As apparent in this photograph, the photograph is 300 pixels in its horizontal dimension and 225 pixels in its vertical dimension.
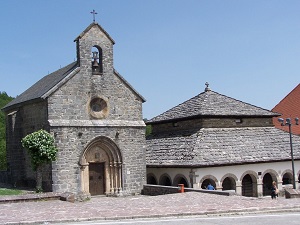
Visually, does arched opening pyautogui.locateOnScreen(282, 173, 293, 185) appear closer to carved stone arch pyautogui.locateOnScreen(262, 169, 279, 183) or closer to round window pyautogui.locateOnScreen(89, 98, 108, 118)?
carved stone arch pyautogui.locateOnScreen(262, 169, 279, 183)

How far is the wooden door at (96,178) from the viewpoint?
1163 inches

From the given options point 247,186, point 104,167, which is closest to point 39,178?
point 104,167

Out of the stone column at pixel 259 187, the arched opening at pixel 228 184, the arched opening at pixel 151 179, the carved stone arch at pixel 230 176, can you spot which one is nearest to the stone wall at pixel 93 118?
the arched opening at pixel 151 179

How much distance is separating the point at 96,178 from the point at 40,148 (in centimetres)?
502

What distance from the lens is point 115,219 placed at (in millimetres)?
17125

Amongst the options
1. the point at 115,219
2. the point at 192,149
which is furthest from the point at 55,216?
the point at 192,149

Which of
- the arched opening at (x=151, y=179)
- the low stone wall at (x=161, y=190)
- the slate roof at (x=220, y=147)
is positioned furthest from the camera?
the arched opening at (x=151, y=179)

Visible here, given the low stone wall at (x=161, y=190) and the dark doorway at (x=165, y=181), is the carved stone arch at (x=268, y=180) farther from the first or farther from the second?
the low stone wall at (x=161, y=190)

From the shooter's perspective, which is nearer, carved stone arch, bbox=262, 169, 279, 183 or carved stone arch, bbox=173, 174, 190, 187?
carved stone arch, bbox=173, 174, 190, 187

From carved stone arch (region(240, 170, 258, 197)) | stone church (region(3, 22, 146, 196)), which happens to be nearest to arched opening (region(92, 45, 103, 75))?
stone church (region(3, 22, 146, 196))

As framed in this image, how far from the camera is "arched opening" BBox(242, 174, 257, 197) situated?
30844 mm

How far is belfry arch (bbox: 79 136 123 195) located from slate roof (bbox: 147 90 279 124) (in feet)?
21.5

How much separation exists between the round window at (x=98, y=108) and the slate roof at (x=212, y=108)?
6.60 meters

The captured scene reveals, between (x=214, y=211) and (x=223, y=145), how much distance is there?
516 inches
